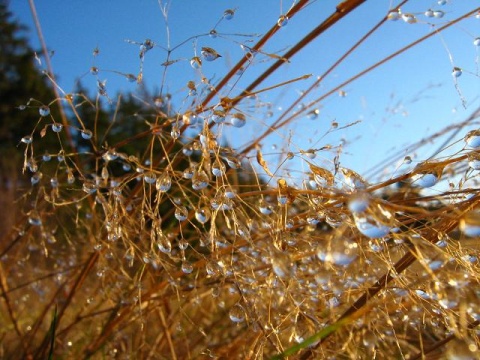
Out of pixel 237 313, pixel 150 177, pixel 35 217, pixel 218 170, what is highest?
pixel 35 217

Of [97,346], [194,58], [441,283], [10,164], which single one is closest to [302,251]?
[441,283]

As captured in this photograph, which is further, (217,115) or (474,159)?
(217,115)

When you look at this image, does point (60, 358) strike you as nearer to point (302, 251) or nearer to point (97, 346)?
point (97, 346)

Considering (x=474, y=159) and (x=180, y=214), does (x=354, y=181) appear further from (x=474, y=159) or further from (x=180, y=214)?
(x=180, y=214)

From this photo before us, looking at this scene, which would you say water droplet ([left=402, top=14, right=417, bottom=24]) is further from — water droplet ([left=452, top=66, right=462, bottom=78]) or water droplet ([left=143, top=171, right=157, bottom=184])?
water droplet ([left=143, top=171, right=157, bottom=184])

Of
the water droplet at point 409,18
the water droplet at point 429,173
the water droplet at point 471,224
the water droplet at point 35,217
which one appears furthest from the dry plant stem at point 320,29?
the water droplet at point 35,217

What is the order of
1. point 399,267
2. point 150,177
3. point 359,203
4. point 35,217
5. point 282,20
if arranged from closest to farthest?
point 359,203 → point 399,267 → point 282,20 → point 150,177 → point 35,217

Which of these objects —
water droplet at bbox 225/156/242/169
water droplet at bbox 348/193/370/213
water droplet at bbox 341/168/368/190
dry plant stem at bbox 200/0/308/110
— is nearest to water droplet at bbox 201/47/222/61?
dry plant stem at bbox 200/0/308/110

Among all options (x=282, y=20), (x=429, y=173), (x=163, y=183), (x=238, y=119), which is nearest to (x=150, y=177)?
(x=163, y=183)

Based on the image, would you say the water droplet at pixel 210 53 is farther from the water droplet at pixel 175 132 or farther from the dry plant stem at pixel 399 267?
the dry plant stem at pixel 399 267
